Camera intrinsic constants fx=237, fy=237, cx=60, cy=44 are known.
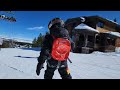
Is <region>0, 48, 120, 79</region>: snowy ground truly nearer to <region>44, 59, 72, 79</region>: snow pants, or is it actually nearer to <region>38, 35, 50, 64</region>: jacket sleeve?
<region>44, 59, 72, 79</region>: snow pants

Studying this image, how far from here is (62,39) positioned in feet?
11.1

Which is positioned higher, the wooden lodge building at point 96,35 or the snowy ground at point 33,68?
the wooden lodge building at point 96,35

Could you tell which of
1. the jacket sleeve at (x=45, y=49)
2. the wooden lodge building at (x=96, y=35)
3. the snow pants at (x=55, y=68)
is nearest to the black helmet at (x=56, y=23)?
the jacket sleeve at (x=45, y=49)

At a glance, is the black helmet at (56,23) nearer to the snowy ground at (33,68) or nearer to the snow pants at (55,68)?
the snow pants at (55,68)

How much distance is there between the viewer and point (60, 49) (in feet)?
11.0

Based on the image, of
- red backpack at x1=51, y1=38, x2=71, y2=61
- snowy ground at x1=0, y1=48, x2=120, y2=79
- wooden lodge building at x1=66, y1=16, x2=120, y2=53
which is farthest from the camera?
wooden lodge building at x1=66, y1=16, x2=120, y2=53

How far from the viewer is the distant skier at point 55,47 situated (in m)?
3.35

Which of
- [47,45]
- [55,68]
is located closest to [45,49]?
[47,45]

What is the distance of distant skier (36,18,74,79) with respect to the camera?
3352 mm

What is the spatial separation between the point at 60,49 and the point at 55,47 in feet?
0.26

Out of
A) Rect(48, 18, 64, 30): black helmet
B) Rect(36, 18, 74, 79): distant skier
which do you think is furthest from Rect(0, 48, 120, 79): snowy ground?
Rect(48, 18, 64, 30): black helmet

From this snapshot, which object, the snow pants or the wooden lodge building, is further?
the wooden lodge building
